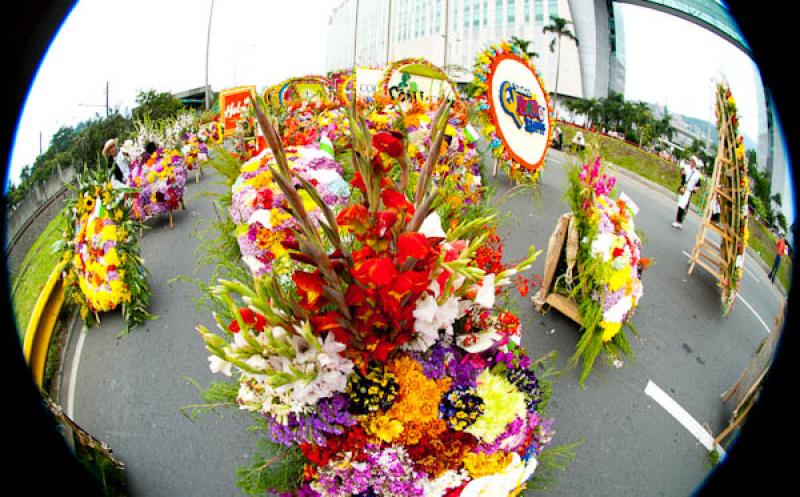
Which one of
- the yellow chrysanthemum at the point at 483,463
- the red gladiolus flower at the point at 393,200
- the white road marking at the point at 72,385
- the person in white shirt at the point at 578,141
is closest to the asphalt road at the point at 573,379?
the white road marking at the point at 72,385

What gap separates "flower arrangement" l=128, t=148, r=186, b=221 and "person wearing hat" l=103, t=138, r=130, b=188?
0.06 m

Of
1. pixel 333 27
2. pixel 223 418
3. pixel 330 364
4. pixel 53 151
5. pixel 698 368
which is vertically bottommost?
pixel 223 418

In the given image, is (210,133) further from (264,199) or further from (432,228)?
(432,228)

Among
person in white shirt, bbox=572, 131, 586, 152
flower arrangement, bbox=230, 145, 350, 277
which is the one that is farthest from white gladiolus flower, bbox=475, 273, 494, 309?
person in white shirt, bbox=572, 131, 586, 152

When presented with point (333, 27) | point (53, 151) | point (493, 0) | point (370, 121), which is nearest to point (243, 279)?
point (53, 151)

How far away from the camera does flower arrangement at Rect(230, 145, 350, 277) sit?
2.00m

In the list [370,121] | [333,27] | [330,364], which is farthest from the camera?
[370,121]

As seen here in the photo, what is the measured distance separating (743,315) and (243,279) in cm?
231

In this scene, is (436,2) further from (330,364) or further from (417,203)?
(330,364)

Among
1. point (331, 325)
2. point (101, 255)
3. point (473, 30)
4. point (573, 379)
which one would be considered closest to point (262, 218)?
point (101, 255)

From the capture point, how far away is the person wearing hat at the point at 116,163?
75.8 inches

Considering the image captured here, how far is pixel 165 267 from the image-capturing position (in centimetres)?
234

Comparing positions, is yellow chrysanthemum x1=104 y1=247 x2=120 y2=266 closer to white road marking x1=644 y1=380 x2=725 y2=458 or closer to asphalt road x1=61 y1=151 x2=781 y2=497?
asphalt road x1=61 y1=151 x2=781 y2=497

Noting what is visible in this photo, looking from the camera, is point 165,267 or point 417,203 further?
point 165,267
